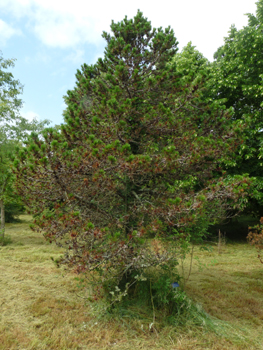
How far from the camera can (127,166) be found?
A: 3.60m

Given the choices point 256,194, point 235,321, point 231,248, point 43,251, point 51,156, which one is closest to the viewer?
point 51,156

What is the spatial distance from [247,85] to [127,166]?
9766 mm

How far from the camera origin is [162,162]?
395 centimetres

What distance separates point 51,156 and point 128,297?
3351 millimetres

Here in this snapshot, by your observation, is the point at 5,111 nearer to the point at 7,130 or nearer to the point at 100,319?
the point at 7,130

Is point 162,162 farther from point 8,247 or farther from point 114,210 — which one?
point 8,247

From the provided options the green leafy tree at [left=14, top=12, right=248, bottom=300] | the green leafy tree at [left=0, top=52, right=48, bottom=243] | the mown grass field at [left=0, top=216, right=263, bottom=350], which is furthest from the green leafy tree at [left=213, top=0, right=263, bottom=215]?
the green leafy tree at [left=0, top=52, right=48, bottom=243]

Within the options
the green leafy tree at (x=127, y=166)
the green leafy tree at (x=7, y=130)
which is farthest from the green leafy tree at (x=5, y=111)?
the green leafy tree at (x=127, y=166)

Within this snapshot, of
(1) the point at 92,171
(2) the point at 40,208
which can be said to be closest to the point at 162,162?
(1) the point at 92,171

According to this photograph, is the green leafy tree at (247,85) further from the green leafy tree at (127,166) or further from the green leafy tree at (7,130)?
the green leafy tree at (7,130)

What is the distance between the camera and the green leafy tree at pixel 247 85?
10250mm

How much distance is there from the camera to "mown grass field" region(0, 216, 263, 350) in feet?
11.7

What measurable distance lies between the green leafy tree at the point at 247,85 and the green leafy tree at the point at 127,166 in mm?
6139

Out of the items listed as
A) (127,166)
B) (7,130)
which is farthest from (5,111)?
(127,166)
